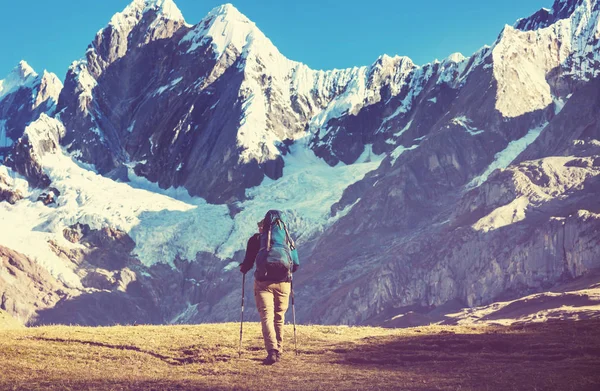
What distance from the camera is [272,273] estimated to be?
23219mm

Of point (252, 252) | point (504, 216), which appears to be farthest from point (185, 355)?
point (504, 216)

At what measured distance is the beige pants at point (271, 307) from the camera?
75.9 ft

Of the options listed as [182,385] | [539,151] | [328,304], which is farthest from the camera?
[539,151]

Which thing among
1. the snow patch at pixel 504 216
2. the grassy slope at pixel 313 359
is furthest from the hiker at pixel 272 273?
the snow patch at pixel 504 216

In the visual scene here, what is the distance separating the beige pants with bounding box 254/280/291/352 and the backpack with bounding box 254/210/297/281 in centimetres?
27

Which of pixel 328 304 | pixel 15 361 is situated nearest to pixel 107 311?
pixel 328 304

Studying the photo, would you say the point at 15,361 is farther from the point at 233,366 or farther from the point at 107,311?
the point at 107,311

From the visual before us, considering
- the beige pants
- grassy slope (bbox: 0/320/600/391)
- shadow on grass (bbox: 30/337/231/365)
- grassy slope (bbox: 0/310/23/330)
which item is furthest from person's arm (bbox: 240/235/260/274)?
grassy slope (bbox: 0/310/23/330)

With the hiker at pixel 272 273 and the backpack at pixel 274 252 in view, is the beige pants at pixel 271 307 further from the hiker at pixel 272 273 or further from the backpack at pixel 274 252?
the backpack at pixel 274 252

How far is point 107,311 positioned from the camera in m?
193

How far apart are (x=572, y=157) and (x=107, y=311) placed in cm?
10406

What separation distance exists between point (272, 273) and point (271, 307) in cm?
96

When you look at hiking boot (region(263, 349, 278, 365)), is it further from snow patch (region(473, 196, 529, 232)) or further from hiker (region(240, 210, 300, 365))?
snow patch (region(473, 196, 529, 232))

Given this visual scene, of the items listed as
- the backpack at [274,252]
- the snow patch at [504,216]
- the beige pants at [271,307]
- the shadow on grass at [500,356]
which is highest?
the snow patch at [504,216]
